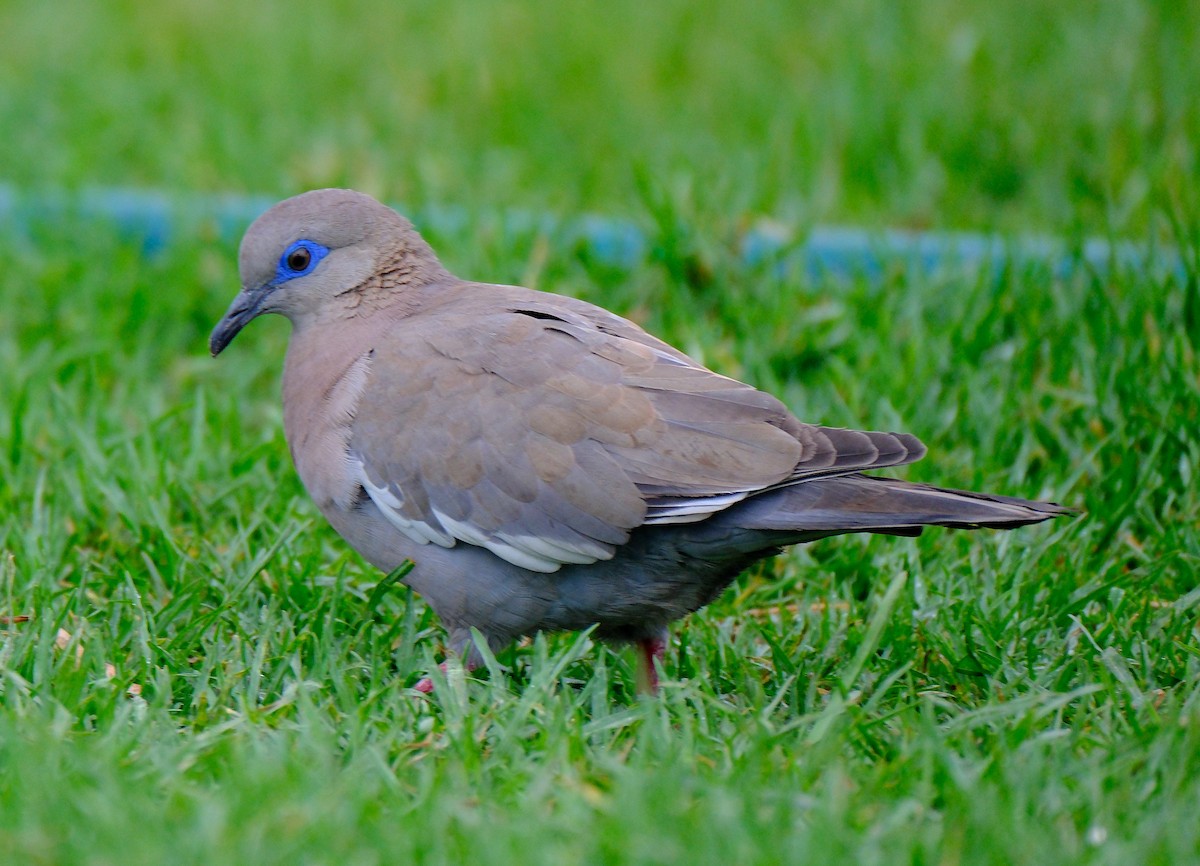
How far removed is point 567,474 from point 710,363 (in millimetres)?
1567

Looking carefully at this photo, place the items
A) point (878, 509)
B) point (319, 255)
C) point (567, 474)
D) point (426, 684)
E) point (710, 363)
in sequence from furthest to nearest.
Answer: point (710, 363)
point (319, 255)
point (426, 684)
point (567, 474)
point (878, 509)

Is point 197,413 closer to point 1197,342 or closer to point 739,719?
point 739,719

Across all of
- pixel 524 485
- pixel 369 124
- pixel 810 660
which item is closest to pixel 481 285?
pixel 524 485

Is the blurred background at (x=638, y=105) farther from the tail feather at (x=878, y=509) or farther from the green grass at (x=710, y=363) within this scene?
the tail feather at (x=878, y=509)

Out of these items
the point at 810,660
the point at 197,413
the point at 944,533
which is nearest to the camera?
the point at 810,660

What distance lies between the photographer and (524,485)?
119 inches

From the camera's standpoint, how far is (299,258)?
3.52 m

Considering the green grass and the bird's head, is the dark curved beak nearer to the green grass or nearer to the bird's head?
the bird's head

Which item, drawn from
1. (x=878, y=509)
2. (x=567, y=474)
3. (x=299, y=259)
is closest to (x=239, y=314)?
(x=299, y=259)

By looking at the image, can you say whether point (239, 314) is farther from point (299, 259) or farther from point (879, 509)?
point (879, 509)

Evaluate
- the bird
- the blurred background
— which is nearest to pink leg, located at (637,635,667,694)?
the bird

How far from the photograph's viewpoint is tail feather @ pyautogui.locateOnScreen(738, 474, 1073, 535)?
9.21ft

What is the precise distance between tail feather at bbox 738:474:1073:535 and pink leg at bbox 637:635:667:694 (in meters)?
0.42

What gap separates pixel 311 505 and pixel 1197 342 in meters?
2.60
